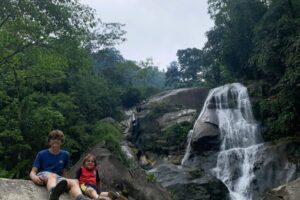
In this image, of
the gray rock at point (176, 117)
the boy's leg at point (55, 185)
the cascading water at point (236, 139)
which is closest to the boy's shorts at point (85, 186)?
the boy's leg at point (55, 185)

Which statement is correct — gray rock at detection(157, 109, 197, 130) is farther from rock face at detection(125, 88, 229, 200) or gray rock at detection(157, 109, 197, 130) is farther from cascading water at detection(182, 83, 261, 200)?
cascading water at detection(182, 83, 261, 200)

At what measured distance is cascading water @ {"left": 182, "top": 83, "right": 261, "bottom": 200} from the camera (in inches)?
848

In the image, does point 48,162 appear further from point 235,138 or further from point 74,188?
point 235,138

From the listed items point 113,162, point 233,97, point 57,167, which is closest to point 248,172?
point 233,97

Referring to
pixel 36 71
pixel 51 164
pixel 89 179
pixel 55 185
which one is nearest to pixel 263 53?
pixel 36 71

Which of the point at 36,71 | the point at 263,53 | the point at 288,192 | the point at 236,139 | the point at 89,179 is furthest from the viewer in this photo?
the point at 263,53

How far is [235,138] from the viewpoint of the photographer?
982 inches

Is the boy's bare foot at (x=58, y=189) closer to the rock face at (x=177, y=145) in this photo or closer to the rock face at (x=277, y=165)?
the rock face at (x=177, y=145)

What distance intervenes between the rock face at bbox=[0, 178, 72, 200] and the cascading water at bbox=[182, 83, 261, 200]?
14860 mm

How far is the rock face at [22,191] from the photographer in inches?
242

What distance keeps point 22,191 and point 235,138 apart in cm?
1982

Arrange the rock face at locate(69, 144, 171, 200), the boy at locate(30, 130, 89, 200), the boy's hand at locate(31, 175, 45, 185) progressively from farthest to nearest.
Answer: the rock face at locate(69, 144, 171, 200)
the boy's hand at locate(31, 175, 45, 185)
the boy at locate(30, 130, 89, 200)

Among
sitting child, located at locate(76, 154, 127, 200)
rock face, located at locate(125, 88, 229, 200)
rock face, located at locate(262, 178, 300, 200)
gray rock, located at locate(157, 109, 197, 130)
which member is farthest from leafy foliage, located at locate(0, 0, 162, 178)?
gray rock, located at locate(157, 109, 197, 130)

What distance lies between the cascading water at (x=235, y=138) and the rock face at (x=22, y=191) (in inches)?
585
